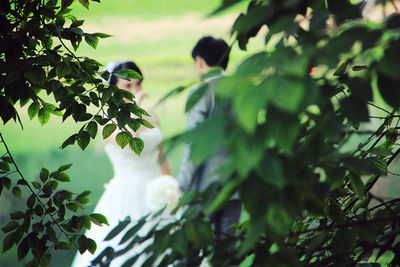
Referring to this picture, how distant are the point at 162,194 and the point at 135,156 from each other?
0.52 meters

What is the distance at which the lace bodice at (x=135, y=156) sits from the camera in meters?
3.71

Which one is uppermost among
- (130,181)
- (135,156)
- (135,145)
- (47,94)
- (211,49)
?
(47,94)

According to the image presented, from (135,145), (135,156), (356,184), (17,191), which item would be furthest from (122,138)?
(135,156)

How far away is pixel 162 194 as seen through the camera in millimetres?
3318

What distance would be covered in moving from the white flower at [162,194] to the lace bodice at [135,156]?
34 centimetres

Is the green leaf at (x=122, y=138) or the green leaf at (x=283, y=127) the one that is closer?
the green leaf at (x=283, y=127)

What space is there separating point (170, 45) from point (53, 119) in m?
3.23

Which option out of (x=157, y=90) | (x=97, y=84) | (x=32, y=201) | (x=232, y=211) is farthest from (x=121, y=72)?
(x=157, y=90)

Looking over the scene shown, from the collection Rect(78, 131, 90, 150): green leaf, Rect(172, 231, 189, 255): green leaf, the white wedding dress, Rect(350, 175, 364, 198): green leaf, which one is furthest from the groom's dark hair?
Rect(172, 231, 189, 255): green leaf

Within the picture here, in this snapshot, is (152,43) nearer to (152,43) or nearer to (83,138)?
(152,43)

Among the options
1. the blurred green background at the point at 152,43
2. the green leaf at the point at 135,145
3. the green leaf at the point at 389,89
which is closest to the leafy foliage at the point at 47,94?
the green leaf at the point at 135,145

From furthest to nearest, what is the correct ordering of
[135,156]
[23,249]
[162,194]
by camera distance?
[135,156]
[162,194]
[23,249]

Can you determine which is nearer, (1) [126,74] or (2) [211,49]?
(1) [126,74]

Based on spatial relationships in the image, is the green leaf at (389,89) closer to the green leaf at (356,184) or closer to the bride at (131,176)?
the green leaf at (356,184)
